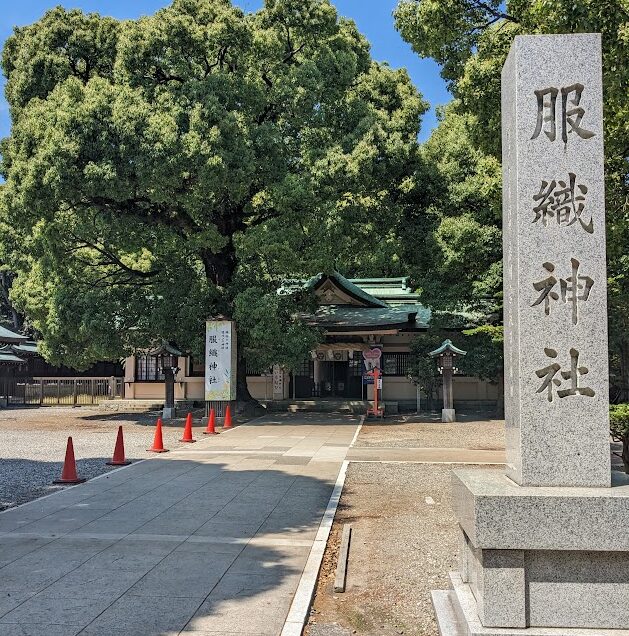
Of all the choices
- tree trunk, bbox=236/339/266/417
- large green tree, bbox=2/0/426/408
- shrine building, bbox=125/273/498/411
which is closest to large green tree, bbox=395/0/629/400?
large green tree, bbox=2/0/426/408

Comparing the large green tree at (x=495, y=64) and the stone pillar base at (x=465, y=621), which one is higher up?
the large green tree at (x=495, y=64)

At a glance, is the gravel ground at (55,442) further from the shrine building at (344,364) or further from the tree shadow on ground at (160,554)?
the shrine building at (344,364)

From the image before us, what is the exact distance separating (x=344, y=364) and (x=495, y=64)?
68.3 feet

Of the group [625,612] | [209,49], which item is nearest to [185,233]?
[209,49]

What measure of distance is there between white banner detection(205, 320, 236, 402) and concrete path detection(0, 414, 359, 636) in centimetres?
881

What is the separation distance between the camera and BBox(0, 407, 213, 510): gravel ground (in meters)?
10.9

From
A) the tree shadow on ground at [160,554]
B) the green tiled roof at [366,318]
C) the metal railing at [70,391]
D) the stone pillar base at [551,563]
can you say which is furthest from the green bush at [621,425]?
the metal railing at [70,391]

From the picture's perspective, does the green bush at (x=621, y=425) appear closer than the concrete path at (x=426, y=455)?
Yes

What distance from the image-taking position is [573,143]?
4.64 m

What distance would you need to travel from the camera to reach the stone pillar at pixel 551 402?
13.1ft

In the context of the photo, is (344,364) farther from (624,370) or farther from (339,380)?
(624,370)

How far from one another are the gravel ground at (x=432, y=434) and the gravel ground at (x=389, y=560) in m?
5.32

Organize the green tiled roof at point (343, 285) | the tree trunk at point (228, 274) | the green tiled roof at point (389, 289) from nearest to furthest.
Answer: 1. the tree trunk at point (228, 274)
2. the green tiled roof at point (343, 285)
3. the green tiled roof at point (389, 289)

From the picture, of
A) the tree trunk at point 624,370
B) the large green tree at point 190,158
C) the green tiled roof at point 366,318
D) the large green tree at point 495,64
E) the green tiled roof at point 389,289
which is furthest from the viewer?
the green tiled roof at point 389,289
